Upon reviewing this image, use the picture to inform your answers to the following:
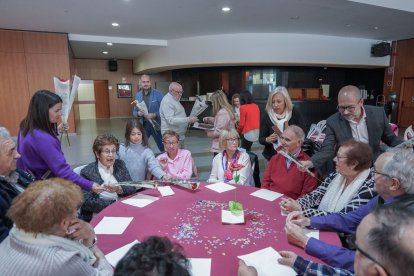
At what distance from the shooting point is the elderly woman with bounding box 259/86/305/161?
2.99 m

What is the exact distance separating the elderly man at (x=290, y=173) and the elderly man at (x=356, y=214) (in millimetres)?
710

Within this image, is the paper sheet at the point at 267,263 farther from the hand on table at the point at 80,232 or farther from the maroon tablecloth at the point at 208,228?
the hand on table at the point at 80,232

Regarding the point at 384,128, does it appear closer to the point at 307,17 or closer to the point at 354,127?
the point at 354,127

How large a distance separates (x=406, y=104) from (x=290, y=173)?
32.9ft

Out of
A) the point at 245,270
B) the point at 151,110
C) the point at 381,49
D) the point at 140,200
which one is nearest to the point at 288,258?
the point at 245,270

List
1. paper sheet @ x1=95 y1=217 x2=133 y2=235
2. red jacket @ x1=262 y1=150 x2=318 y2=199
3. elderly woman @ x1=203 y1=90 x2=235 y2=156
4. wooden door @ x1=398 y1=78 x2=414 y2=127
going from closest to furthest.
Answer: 1. paper sheet @ x1=95 y1=217 x2=133 y2=235
2. red jacket @ x1=262 y1=150 x2=318 y2=199
3. elderly woman @ x1=203 y1=90 x2=235 y2=156
4. wooden door @ x1=398 y1=78 x2=414 y2=127

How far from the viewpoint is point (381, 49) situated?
935cm

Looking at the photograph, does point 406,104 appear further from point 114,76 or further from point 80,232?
point 114,76

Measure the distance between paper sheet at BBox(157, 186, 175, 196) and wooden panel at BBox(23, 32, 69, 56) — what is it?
7.60m

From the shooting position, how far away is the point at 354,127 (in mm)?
2557

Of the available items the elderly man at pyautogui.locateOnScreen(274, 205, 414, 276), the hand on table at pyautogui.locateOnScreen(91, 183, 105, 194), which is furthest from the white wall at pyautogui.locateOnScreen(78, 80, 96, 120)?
the elderly man at pyautogui.locateOnScreen(274, 205, 414, 276)

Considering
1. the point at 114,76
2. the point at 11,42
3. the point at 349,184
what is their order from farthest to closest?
the point at 114,76 < the point at 11,42 < the point at 349,184

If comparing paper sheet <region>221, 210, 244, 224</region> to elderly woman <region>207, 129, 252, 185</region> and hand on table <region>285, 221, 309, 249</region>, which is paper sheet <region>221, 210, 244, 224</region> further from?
elderly woman <region>207, 129, 252, 185</region>

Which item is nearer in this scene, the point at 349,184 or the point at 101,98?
the point at 349,184
